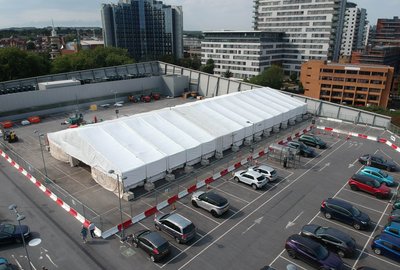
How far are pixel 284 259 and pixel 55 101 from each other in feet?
171

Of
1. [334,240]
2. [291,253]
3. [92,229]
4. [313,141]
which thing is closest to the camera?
[291,253]

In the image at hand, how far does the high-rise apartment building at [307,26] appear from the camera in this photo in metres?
126

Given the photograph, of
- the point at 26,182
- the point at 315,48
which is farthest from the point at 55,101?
the point at 315,48

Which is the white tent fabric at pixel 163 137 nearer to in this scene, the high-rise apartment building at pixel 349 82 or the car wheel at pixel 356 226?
the car wheel at pixel 356 226

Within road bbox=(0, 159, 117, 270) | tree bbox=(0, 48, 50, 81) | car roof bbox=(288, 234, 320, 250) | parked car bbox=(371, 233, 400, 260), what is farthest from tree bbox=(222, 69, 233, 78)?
car roof bbox=(288, 234, 320, 250)

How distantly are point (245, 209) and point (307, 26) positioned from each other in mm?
129960

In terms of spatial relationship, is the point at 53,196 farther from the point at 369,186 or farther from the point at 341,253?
the point at 369,186

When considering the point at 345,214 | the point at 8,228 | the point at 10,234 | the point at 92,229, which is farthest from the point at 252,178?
the point at 8,228

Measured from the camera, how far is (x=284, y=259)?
1867 cm

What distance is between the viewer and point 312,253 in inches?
694

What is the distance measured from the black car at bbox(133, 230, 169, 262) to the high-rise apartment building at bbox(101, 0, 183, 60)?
15749 cm

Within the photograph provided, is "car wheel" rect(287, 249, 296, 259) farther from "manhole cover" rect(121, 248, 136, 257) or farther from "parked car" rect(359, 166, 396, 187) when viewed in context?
"parked car" rect(359, 166, 396, 187)

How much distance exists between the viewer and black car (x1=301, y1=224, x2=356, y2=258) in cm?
1855

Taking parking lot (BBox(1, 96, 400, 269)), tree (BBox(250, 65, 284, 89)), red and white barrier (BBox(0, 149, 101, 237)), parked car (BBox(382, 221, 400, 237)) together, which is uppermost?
tree (BBox(250, 65, 284, 89))
